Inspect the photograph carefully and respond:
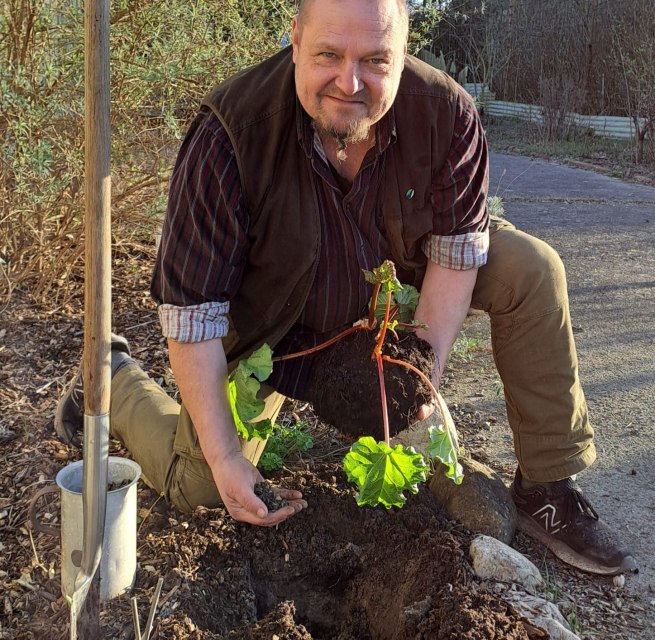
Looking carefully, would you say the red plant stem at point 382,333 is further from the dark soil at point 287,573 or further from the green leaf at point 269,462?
the green leaf at point 269,462

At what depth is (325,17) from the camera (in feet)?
6.57

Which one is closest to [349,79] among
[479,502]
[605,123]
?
[479,502]

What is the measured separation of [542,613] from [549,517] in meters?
0.53

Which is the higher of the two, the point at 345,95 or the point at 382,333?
the point at 345,95

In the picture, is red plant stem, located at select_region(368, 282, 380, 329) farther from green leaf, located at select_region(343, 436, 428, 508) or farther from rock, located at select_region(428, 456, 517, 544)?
rock, located at select_region(428, 456, 517, 544)

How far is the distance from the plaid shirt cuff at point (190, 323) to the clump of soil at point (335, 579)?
2.05ft

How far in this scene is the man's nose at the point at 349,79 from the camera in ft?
6.64

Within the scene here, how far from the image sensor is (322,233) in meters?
2.29

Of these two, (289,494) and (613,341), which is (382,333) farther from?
(613,341)

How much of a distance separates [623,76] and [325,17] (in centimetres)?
1191

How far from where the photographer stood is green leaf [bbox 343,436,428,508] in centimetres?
183

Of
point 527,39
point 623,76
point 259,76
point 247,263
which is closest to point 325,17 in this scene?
point 259,76

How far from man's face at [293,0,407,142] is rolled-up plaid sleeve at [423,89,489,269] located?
315mm

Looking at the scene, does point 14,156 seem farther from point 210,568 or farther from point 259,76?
point 210,568
